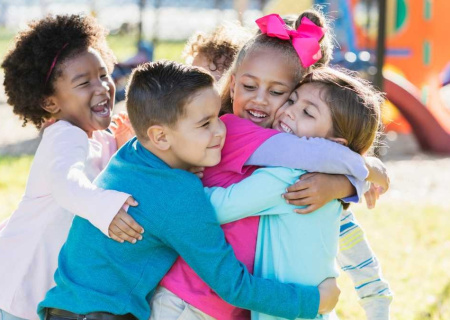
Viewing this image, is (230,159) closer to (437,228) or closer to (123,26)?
(437,228)

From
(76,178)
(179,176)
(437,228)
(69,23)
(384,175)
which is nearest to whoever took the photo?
(179,176)

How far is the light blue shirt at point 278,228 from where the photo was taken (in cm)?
256

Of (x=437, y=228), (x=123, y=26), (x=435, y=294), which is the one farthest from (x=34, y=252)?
(x=123, y=26)

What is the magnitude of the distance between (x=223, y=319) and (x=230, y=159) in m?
0.57

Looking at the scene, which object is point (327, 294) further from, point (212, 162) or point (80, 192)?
point (80, 192)

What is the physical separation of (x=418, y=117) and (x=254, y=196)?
836cm

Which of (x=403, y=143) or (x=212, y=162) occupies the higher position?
(x=212, y=162)

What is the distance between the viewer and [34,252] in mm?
3225

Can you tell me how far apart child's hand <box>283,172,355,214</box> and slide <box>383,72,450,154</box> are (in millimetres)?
7758

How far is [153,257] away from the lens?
2607 mm

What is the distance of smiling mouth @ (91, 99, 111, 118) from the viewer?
3490mm

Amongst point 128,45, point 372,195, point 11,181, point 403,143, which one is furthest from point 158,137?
point 128,45

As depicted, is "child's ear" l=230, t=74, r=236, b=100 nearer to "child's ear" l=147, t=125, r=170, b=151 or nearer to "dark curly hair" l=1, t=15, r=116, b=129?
"child's ear" l=147, t=125, r=170, b=151

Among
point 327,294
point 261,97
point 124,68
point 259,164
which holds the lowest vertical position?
point 124,68
